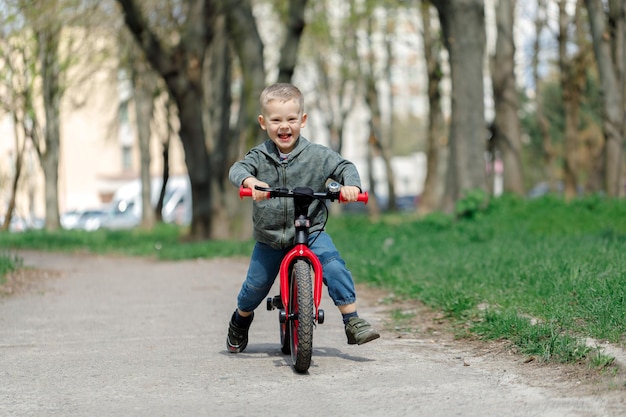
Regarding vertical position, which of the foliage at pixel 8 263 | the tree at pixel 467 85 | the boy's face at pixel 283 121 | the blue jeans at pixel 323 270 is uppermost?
the tree at pixel 467 85

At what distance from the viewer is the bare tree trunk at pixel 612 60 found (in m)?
22.0

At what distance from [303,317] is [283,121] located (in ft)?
3.70

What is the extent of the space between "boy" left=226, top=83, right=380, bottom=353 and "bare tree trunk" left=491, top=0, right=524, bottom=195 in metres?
17.1

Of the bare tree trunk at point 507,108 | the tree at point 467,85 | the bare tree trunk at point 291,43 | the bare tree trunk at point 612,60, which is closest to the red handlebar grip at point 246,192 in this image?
the tree at point 467,85

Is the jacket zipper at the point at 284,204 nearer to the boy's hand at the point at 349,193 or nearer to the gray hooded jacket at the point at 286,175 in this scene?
the gray hooded jacket at the point at 286,175

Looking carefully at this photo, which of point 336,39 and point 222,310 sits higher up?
point 336,39

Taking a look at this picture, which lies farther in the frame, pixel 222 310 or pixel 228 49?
pixel 228 49

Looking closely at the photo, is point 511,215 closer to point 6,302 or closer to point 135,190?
point 6,302

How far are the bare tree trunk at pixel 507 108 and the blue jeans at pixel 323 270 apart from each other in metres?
17.1

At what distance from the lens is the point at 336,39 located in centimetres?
4259

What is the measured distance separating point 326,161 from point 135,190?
51804 mm

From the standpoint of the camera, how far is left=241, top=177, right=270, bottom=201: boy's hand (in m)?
6.02

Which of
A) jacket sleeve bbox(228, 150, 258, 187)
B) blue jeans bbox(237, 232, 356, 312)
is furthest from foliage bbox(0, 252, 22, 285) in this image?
jacket sleeve bbox(228, 150, 258, 187)

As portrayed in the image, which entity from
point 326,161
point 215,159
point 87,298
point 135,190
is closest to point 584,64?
point 215,159
